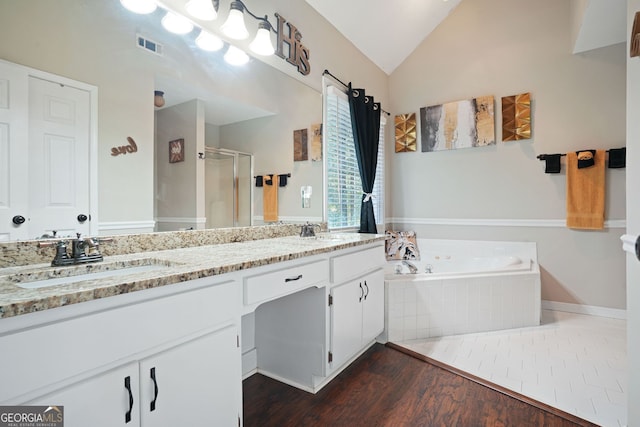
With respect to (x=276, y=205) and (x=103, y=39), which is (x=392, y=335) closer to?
(x=276, y=205)

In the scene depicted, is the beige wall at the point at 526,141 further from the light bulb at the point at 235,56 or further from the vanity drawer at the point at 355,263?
the light bulb at the point at 235,56

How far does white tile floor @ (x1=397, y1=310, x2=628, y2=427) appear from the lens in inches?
70.1

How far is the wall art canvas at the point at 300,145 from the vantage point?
259cm

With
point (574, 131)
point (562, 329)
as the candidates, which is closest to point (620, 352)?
point (562, 329)

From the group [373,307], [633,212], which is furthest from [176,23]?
[633,212]

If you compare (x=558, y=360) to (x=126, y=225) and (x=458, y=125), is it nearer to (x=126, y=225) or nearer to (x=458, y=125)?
(x=458, y=125)

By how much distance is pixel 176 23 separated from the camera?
169 centimetres

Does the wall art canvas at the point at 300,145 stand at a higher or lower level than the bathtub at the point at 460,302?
higher

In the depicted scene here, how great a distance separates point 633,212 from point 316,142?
204cm

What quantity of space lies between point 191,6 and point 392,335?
99.6 inches

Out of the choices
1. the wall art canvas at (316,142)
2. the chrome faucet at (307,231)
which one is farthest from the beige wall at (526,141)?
the chrome faucet at (307,231)

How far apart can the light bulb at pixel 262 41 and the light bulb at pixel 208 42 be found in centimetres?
29

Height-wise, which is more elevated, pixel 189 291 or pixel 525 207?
pixel 525 207

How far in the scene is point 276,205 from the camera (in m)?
2.40
